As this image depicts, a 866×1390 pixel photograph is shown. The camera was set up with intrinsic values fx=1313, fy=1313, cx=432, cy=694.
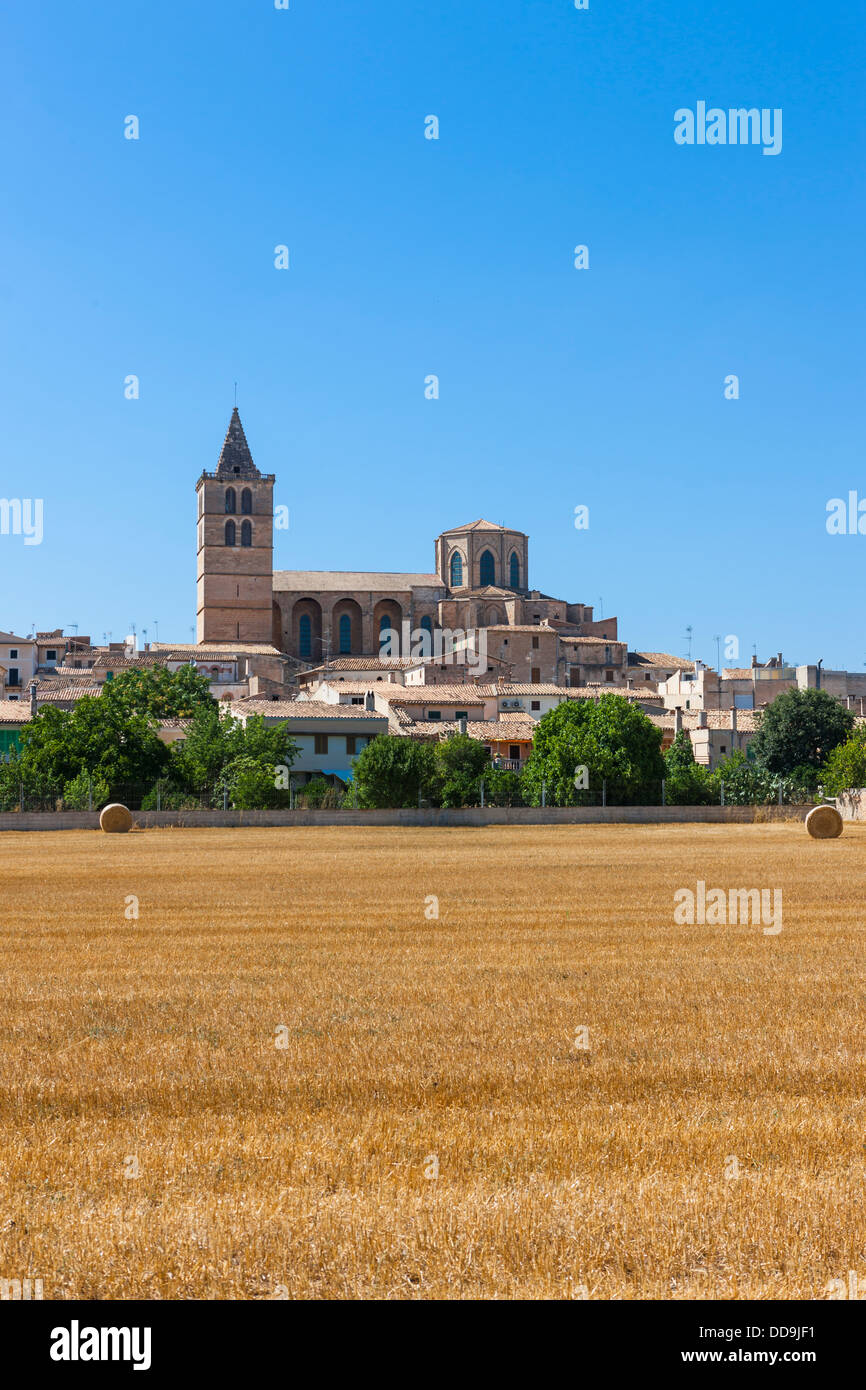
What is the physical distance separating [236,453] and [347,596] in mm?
26180

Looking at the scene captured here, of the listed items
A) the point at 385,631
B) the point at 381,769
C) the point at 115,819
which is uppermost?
the point at 385,631

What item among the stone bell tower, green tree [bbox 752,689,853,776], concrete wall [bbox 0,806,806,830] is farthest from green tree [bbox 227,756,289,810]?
the stone bell tower

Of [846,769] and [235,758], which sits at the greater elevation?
[235,758]

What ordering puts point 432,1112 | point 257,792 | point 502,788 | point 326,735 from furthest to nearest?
1. point 326,735
2. point 502,788
3. point 257,792
4. point 432,1112

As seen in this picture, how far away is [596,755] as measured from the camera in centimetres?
6850

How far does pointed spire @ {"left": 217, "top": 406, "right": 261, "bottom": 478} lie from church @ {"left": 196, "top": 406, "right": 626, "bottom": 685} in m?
1.10

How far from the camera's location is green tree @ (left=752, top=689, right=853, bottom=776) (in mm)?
87188

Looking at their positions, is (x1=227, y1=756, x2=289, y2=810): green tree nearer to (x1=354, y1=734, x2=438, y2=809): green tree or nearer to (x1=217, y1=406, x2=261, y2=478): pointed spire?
(x1=354, y1=734, x2=438, y2=809): green tree

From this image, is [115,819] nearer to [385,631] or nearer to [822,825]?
[822,825]

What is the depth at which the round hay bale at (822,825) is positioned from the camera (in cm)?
5144

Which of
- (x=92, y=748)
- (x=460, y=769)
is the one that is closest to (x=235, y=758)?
(x=92, y=748)

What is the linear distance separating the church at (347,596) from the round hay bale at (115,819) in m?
78.6
